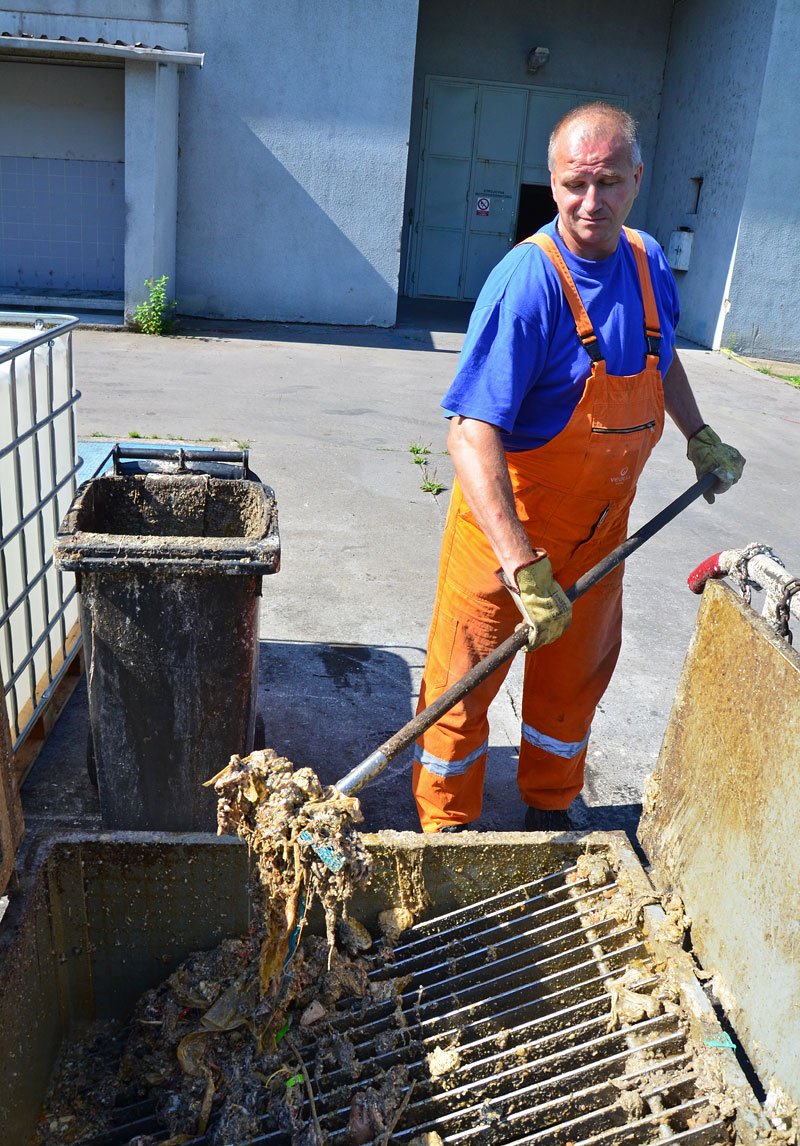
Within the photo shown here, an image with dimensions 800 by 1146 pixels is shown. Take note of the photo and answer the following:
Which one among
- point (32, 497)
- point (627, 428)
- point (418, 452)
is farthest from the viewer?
point (418, 452)

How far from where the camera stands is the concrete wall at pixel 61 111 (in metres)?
11.2

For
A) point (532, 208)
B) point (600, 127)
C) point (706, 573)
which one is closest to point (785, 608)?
point (706, 573)

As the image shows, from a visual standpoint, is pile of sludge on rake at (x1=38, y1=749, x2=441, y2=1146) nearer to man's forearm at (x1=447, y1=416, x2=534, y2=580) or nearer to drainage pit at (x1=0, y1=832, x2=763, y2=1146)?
drainage pit at (x1=0, y1=832, x2=763, y2=1146)

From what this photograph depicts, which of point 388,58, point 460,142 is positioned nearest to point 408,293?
point 460,142

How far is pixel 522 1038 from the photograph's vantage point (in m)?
2.19

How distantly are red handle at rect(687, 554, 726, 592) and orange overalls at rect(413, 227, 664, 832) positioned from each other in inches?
11.5

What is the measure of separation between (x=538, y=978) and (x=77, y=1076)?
3.54 feet

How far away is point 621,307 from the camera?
246cm

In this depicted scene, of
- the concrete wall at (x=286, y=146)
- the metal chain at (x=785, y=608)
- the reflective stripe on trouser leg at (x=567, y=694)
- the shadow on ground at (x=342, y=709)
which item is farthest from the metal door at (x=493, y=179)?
the metal chain at (x=785, y=608)

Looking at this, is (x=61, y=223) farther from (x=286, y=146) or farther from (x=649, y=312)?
(x=649, y=312)

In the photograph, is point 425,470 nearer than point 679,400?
No

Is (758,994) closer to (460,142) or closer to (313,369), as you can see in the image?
(313,369)

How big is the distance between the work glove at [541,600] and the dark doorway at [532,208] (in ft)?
44.9

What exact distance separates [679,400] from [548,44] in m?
13.3
